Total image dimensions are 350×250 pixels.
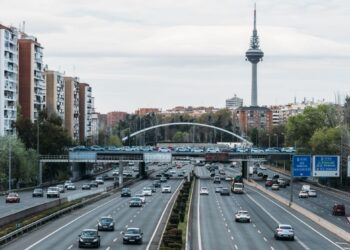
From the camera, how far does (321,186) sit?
147125 mm

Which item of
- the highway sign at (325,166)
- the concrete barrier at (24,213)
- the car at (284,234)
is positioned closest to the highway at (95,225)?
the concrete barrier at (24,213)

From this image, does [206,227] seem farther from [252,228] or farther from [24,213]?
[24,213]

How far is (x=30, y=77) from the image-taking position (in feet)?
565

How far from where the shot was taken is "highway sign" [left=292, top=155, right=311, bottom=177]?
293 ft

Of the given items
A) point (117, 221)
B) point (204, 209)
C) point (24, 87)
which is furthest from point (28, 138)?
point (117, 221)

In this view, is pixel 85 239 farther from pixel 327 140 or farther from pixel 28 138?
pixel 28 138

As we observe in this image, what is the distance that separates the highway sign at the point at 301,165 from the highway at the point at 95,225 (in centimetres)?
1446

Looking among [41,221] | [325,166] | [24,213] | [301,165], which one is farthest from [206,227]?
[301,165]

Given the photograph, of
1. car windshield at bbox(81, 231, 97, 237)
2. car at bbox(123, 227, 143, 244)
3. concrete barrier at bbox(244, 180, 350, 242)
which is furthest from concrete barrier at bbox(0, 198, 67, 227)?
concrete barrier at bbox(244, 180, 350, 242)

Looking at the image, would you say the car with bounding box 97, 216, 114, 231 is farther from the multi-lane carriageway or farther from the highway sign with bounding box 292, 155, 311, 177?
the highway sign with bounding box 292, 155, 311, 177

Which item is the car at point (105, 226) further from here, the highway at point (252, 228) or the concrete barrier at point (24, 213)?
the concrete barrier at point (24, 213)

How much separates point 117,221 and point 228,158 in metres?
101

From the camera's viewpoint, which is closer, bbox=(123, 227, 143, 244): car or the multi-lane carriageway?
bbox=(123, 227, 143, 244): car

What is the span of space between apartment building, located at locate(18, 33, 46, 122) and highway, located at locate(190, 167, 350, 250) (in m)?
81.5
